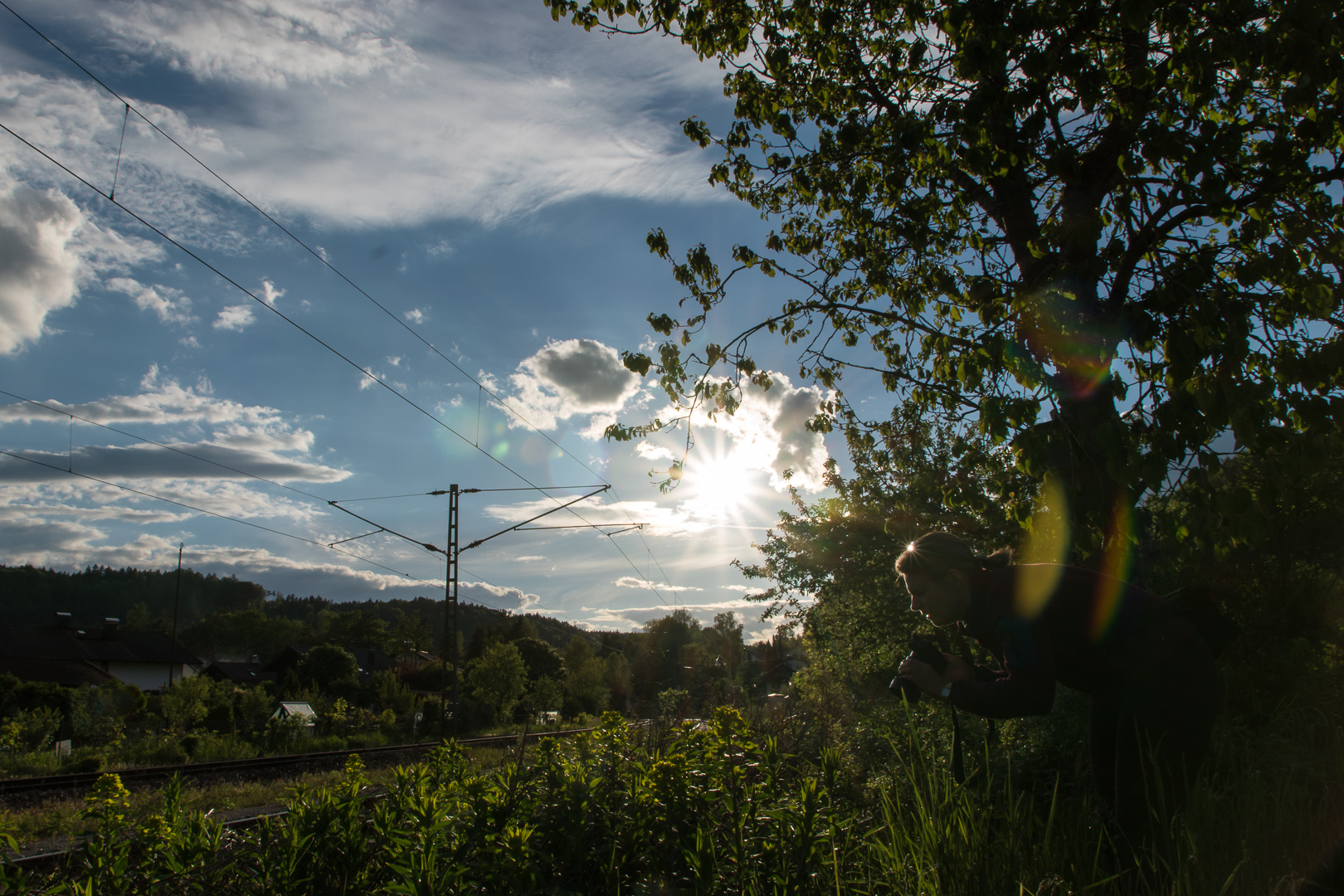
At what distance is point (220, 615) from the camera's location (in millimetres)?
118812

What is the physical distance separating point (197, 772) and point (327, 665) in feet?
122

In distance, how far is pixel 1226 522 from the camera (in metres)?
3.49

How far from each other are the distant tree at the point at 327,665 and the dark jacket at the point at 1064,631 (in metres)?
52.6

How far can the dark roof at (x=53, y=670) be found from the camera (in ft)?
143

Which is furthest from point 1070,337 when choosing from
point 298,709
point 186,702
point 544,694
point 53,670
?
point 53,670

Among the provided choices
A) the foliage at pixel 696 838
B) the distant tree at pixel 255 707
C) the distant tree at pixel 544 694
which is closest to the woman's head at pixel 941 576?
the foliage at pixel 696 838

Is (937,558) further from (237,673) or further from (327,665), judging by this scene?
(237,673)

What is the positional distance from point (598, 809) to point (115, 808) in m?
2.08

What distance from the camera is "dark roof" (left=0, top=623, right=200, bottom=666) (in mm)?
50344

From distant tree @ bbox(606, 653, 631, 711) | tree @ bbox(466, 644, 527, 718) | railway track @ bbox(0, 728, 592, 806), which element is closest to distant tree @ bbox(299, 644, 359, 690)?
tree @ bbox(466, 644, 527, 718)

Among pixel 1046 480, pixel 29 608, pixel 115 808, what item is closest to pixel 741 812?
pixel 115 808

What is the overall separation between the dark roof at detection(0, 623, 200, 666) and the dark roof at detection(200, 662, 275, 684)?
251 cm

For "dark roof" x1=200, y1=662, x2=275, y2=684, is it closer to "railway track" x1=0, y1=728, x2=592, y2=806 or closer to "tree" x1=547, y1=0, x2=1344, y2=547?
"railway track" x1=0, y1=728, x2=592, y2=806

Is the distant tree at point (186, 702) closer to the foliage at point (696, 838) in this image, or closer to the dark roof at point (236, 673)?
the foliage at point (696, 838)
